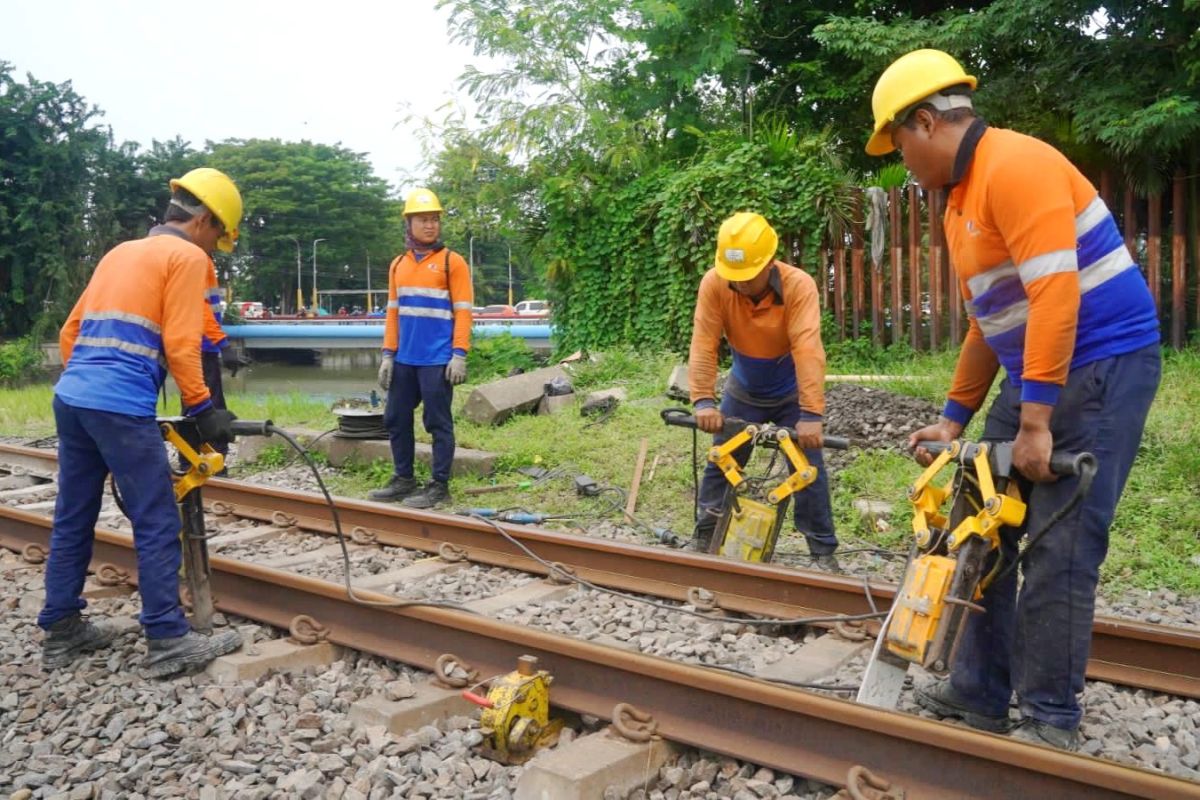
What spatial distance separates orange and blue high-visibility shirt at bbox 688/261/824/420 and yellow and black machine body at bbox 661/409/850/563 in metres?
0.26

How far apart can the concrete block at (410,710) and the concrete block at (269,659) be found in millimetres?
629

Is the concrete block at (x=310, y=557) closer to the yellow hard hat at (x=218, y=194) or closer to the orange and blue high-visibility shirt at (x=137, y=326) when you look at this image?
the orange and blue high-visibility shirt at (x=137, y=326)

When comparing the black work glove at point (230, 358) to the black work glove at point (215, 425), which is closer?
the black work glove at point (215, 425)

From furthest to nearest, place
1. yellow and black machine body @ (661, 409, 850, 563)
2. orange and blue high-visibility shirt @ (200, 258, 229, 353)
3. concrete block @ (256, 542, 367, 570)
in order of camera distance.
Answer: orange and blue high-visibility shirt @ (200, 258, 229, 353), concrete block @ (256, 542, 367, 570), yellow and black machine body @ (661, 409, 850, 563)

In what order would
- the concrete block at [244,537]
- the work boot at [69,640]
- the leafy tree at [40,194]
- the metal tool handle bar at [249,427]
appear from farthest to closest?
1. the leafy tree at [40,194]
2. the concrete block at [244,537]
3. the metal tool handle bar at [249,427]
4. the work boot at [69,640]

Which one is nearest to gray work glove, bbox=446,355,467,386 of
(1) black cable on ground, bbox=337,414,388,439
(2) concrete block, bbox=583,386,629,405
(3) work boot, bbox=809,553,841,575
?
(1) black cable on ground, bbox=337,414,388,439

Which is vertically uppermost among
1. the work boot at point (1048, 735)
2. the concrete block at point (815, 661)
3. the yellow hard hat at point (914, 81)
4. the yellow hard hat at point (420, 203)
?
the yellow hard hat at point (420, 203)

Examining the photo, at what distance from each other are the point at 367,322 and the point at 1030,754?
4429cm

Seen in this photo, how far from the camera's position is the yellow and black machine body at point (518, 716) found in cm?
320

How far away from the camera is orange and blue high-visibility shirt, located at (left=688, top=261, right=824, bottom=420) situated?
5.18 metres

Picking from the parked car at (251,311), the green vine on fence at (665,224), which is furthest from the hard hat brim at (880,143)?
the parked car at (251,311)

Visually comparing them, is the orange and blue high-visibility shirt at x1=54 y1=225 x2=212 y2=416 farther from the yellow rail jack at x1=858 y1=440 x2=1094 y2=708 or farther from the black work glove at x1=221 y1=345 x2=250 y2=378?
the black work glove at x1=221 y1=345 x2=250 y2=378

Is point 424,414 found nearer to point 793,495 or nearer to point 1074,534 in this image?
point 793,495

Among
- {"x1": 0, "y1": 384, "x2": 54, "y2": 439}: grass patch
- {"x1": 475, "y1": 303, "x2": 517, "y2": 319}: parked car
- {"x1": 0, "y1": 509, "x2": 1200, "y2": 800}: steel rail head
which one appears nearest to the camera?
{"x1": 0, "y1": 509, "x2": 1200, "y2": 800}: steel rail head
